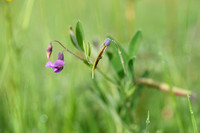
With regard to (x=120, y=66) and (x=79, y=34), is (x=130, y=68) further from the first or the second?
(x=79, y=34)

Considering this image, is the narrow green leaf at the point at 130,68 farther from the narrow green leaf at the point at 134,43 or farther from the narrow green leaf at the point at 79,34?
the narrow green leaf at the point at 79,34

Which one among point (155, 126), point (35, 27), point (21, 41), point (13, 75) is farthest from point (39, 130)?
point (35, 27)

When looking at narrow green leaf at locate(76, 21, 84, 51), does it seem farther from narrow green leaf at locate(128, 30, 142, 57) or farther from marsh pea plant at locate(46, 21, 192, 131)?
narrow green leaf at locate(128, 30, 142, 57)

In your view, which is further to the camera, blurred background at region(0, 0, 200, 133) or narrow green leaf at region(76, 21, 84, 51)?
blurred background at region(0, 0, 200, 133)

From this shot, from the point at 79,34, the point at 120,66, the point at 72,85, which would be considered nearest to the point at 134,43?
the point at 120,66

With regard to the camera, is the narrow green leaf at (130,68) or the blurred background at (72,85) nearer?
the narrow green leaf at (130,68)

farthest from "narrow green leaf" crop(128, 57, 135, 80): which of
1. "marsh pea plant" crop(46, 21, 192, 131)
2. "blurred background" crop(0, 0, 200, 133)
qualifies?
"blurred background" crop(0, 0, 200, 133)

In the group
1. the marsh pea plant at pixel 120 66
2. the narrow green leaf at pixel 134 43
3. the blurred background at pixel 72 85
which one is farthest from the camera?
the blurred background at pixel 72 85

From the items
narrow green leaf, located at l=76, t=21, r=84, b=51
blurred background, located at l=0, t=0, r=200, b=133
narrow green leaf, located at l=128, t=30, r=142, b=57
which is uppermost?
narrow green leaf, located at l=76, t=21, r=84, b=51

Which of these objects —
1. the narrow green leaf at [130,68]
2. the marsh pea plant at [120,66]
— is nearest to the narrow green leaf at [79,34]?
the marsh pea plant at [120,66]

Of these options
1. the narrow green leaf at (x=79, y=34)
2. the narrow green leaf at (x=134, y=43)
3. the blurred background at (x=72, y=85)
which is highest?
the narrow green leaf at (x=79, y=34)

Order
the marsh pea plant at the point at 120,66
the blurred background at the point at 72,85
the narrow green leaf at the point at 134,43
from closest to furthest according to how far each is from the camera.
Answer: the marsh pea plant at the point at 120,66 → the narrow green leaf at the point at 134,43 → the blurred background at the point at 72,85

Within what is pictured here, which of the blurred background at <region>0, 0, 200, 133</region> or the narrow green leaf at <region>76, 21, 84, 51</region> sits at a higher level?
the narrow green leaf at <region>76, 21, 84, 51</region>
